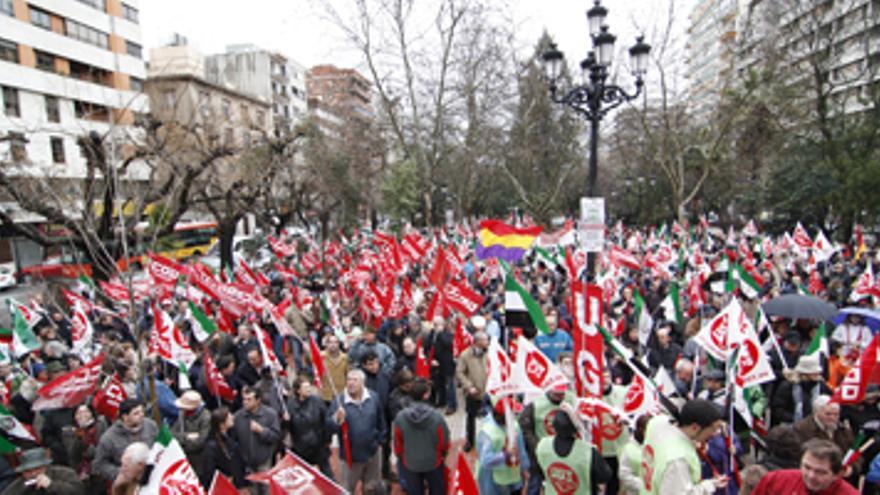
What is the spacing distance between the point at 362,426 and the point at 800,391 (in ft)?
13.6

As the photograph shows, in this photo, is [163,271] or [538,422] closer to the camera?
[538,422]

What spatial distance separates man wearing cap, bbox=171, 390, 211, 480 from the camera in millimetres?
5059

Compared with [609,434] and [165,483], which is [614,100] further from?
[165,483]

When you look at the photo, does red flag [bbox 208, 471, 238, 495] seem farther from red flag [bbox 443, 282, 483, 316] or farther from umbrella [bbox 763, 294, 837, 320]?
umbrella [bbox 763, 294, 837, 320]

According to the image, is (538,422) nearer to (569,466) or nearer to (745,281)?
(569,466)

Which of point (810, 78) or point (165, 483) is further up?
point (810, 78)

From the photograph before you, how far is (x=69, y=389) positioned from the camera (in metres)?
5.62

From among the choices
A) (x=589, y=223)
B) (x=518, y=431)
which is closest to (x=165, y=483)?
(x=518, y=431)

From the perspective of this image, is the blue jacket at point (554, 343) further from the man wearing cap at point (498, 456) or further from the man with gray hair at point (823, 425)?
the man with gray hair at point (823, 425)

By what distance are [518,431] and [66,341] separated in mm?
9610

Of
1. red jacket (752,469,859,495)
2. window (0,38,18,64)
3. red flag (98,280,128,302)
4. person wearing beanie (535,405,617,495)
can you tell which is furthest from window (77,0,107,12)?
red jacket (752,469,859,495)

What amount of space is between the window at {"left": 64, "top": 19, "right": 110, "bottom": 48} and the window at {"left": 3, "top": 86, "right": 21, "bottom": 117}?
18.4ft

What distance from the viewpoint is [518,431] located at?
4.57 m

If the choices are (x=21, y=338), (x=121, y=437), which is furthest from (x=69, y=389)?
(x=21, y=338)
